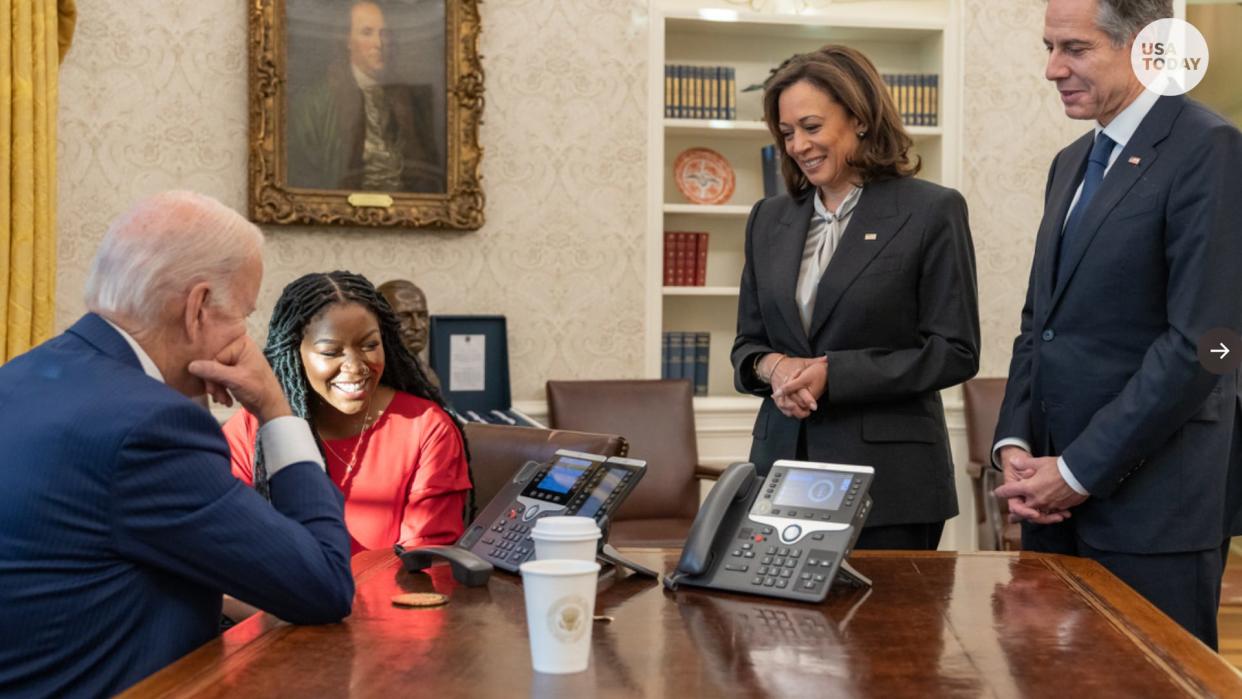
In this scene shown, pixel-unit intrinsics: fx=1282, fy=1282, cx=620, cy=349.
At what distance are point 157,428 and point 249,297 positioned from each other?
286 millimetres

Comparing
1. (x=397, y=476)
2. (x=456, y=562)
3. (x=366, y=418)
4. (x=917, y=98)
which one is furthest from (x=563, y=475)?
(x=917, y=98)

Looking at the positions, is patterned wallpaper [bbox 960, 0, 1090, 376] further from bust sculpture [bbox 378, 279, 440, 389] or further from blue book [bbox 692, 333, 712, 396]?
bust sculpture [bbox 378, 279, 440, 389]

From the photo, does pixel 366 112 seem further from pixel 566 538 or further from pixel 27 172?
pixel 566 538

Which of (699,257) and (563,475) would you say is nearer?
(563,475)

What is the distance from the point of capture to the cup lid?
5.25ft

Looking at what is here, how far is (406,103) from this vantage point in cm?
476

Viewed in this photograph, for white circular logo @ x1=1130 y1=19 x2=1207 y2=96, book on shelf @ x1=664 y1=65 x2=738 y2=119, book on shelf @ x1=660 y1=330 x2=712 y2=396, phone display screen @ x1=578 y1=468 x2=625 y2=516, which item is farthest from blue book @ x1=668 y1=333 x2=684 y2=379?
phone display screen @ x1=578 y1=468 x2=625 y2=516

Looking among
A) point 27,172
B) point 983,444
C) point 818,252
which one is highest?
point 27,172

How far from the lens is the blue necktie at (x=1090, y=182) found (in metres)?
2.25

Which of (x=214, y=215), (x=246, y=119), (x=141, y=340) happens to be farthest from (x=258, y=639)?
(x=246, y=119)

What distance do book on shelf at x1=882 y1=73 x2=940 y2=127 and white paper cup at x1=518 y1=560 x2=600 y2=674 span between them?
165 inches

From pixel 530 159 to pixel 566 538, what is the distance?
3.45 metres

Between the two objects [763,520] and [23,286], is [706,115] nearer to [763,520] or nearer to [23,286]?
[23,286]

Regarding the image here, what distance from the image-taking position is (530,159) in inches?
193
